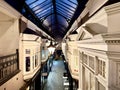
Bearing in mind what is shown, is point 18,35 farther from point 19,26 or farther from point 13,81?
point 13,81

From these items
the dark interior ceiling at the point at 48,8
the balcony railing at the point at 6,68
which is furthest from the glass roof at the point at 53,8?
the balcony railing at the point at 6,68

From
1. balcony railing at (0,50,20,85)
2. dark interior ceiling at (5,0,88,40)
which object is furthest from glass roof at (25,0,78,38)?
balcony railing at (0,50,20,85)

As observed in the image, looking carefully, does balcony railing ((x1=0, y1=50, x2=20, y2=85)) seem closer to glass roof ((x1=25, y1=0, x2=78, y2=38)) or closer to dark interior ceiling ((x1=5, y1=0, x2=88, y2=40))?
dark interior ceiling ((x1=5, y1=0, x2=88, y2=40))

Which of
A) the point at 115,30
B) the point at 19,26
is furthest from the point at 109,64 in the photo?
the point at 19,26

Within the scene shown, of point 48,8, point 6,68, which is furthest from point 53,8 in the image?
point 6,68

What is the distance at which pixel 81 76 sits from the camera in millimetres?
6160

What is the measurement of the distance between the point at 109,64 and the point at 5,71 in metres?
2.92

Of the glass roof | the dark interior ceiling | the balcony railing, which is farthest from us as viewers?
the glass roof

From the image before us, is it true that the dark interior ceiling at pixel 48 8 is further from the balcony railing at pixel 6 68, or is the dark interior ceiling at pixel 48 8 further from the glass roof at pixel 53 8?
the balcony railing at pixel 6 68

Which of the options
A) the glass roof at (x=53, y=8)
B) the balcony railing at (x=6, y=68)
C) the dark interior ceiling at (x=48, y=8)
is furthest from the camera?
the glass roof at (x=53, y=8)

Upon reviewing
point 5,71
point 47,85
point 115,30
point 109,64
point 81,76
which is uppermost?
point 115,30

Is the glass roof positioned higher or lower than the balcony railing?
higher

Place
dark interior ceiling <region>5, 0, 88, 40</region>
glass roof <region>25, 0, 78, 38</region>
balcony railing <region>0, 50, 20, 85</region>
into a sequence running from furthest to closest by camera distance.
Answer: glass roof <region>25, 0, 78, 38</region>, dark interior ceiling <region>5, 0, 88, 40</region>, balcony railing <region>0, 50, 20, 85</region>

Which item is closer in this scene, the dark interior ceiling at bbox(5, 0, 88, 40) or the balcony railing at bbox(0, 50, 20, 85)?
the balcony railing at bbox(0, 50, 20, 85)
